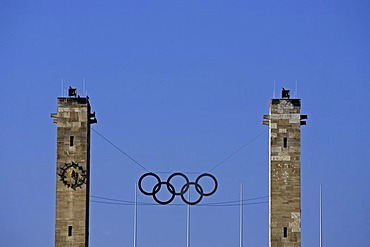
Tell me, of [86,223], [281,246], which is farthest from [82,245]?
[281,246]

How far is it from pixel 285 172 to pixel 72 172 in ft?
32.3

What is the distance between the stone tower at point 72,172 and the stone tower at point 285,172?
338 inches

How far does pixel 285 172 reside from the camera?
104188 mm

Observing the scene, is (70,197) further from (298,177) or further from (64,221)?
(298,177)

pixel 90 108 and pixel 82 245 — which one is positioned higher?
pixel 90 108

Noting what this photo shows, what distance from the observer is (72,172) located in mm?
104188

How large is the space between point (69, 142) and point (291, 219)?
10.9m

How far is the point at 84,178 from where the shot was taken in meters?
104

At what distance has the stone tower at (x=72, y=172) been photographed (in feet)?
341

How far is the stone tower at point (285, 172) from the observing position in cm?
10375

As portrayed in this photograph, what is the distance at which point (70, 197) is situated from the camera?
104188 mm

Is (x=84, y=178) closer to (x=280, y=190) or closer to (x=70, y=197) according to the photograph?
(x=70, y=197)

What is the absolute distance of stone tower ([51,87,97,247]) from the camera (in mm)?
103812

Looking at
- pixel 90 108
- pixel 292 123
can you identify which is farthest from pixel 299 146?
pixel 90 108
